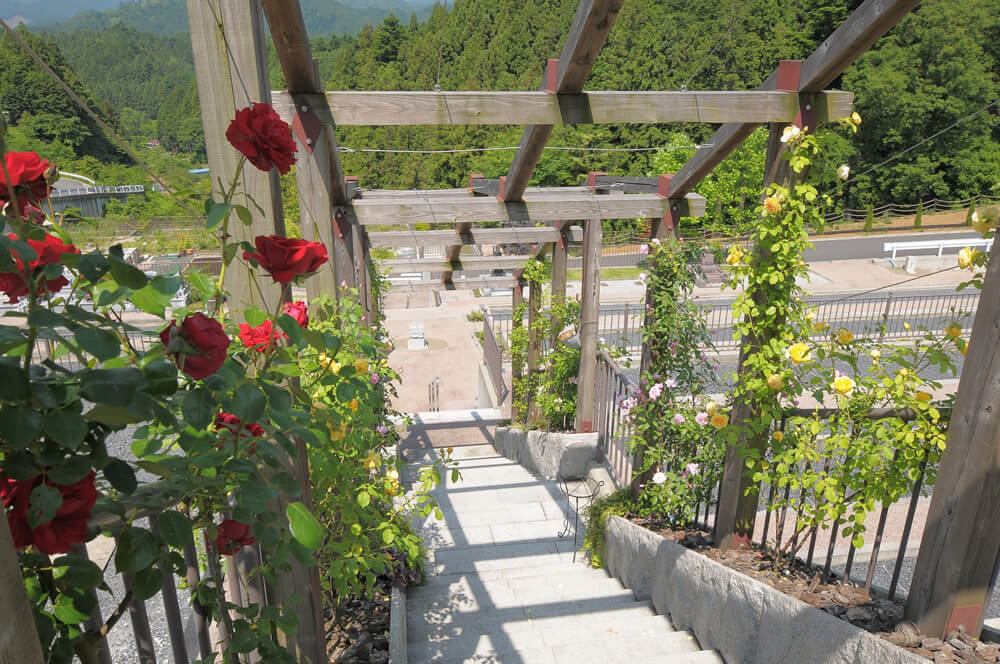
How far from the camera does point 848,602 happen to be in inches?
84.7

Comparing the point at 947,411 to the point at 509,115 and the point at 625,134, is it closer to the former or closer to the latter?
the point at 509,115

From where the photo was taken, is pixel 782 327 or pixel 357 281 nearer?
pixel 782 327

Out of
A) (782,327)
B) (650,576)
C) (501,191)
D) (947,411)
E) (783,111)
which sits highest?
(783,111)

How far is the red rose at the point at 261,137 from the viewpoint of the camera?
0.93m

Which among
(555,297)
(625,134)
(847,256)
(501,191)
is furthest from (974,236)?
(501,191)

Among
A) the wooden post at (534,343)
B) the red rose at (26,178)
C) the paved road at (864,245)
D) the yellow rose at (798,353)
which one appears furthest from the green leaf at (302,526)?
the paved road at (864,245)

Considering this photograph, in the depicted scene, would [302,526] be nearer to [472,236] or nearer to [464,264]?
[472,236]

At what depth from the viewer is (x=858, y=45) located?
2270 millimetres

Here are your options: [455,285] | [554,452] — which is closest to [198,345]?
[554,452]

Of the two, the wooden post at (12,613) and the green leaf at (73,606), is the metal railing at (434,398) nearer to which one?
the green leaf at (73,606)

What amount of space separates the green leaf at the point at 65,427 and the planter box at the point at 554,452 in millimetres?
4555

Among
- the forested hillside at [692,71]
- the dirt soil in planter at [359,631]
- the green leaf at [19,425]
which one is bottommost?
the dirt soil in planter at [359,631]

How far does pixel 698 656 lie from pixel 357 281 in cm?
355

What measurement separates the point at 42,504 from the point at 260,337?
447 millimetres
